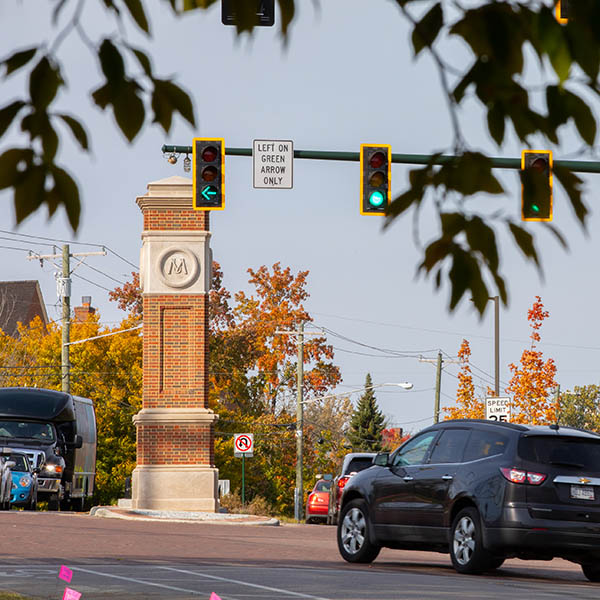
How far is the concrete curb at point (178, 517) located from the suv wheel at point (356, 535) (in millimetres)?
12421

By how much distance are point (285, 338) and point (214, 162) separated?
143 feet

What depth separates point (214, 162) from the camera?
20.3 meters

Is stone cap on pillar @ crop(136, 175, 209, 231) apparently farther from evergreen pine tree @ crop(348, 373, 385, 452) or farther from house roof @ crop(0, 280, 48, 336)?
evergreen pine tree @ crop(348, 373, 385, 452)

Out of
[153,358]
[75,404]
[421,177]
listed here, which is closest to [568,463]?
[421,177]

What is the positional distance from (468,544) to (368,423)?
81448 mm

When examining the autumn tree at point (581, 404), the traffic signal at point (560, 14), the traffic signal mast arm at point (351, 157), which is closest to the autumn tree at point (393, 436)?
the autumn tree at point (581, 404)

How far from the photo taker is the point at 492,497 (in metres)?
13.1

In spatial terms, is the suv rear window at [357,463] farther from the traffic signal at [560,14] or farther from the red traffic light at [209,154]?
the traffic signal at [560,14]

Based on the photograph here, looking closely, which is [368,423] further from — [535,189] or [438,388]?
[535,189]

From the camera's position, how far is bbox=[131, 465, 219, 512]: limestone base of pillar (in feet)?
98.7

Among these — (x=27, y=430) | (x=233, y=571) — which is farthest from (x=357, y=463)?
Result: (x=233, y=571)

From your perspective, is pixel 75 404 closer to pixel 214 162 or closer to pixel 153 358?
pixel 153 358

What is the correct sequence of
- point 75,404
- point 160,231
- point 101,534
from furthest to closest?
point 75,404
point 160,231
point 101,534

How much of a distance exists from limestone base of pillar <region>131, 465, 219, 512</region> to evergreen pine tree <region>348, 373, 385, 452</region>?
5977 centimetres
